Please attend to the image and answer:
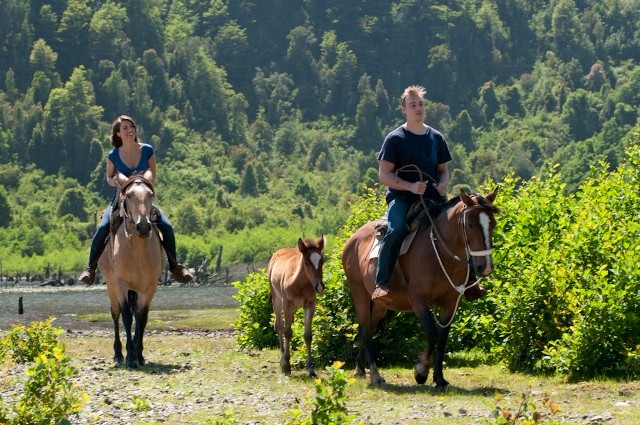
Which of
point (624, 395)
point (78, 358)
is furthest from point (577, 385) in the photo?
point (78, 358)

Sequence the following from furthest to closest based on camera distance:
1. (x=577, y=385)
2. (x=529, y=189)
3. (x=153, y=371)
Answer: (x=529, y=189)
(x=153, y=371)
(x=577, y=385)

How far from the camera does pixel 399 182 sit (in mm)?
17328

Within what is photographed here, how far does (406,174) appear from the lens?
17.7 m

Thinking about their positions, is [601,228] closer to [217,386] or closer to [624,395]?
[624,395]

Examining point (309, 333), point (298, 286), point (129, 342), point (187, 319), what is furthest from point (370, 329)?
point (187, 319)

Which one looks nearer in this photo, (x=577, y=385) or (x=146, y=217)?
(x=577, y=385)

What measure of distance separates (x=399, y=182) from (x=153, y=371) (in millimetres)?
5104

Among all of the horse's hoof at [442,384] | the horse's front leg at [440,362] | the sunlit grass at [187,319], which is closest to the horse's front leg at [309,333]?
the horse's front leg at [440,362]

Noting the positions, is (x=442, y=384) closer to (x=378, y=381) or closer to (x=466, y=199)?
(x=378, y=381)

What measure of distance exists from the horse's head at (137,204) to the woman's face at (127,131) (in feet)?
3.49

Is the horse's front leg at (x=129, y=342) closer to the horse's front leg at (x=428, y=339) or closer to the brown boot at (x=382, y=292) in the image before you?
the brown boot at (x=382, y=292)

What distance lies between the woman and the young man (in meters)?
4.84

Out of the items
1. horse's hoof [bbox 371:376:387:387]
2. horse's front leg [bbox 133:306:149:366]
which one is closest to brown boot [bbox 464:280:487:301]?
horse's hoof [bbox 371:376:387:387]

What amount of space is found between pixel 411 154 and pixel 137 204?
181 inches
